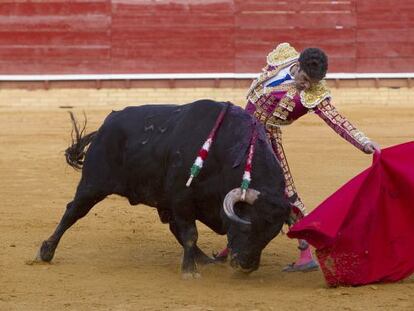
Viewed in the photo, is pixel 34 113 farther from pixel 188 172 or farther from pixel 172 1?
pixel 188 172

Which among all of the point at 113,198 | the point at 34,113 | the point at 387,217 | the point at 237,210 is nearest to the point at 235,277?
the point at 237,210

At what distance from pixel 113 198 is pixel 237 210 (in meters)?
3.06

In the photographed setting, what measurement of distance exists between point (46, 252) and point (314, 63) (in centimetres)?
176

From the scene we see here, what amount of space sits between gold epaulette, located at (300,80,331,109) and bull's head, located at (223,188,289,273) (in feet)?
1.76

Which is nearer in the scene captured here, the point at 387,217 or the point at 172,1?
the point at 387,217

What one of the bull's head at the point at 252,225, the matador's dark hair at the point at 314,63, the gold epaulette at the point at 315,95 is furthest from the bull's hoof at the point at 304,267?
the matador's dark hair at the point at 314,63

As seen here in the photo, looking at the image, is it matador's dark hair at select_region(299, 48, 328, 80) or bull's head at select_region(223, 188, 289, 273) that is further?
matador's dark hair at select_region(299, 48, 328, 80)

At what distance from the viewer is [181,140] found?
Answer: 17.7ft

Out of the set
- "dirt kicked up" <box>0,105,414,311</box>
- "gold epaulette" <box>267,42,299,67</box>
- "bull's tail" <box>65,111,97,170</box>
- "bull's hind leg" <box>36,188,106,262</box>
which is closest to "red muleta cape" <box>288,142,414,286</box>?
"dirt kicked up" <box>0,105,414,311</box>

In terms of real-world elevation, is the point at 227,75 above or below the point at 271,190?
below

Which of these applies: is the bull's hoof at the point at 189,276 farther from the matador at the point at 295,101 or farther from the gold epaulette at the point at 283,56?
the gold epaulette at the point at 283,56

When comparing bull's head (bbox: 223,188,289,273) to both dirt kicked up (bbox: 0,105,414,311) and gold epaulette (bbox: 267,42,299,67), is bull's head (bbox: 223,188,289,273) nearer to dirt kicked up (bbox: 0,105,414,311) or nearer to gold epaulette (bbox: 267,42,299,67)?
dirt kicked up (bbox: 0,105,414,311)

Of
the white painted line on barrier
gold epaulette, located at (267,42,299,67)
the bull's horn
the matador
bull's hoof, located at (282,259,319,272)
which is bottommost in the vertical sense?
the white painted line on barrier

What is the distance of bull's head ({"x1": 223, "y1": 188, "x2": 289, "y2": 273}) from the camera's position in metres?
4.97
